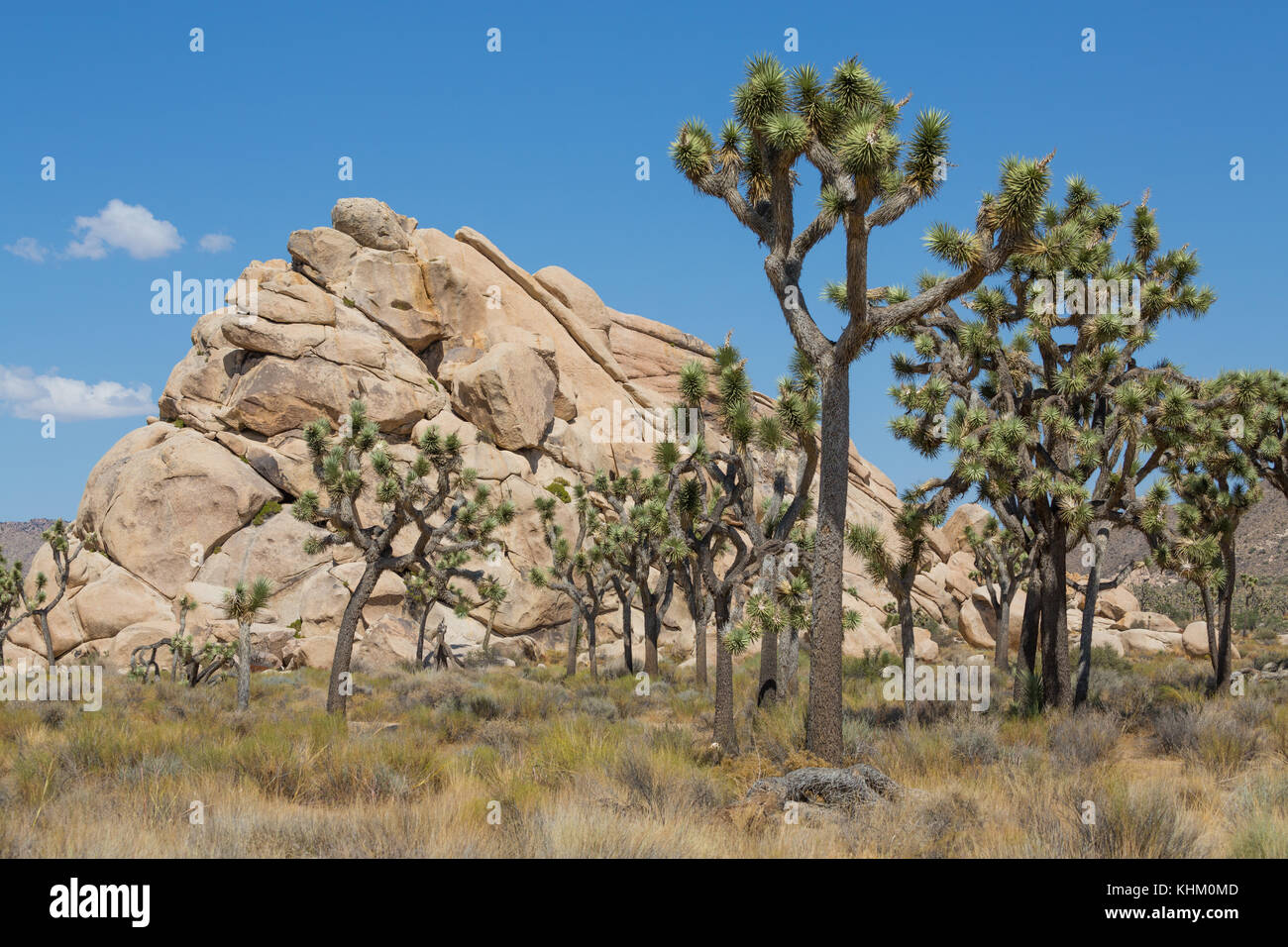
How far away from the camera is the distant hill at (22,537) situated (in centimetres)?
9294

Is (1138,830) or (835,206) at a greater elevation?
(835,206)

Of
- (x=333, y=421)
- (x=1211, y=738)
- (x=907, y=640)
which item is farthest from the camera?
(x=333, y=421)

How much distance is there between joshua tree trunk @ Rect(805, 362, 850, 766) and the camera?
9516 millimetres

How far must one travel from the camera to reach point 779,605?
11.1m

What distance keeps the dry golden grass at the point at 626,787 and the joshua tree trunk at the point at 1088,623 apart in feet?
3.01

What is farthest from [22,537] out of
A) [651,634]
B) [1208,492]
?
[1208,492]

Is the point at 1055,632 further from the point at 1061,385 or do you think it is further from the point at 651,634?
the point at 651,634

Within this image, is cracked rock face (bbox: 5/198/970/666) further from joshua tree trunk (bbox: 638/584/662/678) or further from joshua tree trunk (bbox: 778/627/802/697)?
joshua tree trunk (bbox: 778/627/802/697)

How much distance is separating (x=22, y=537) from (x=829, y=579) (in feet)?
401

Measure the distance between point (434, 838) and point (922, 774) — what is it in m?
6.05

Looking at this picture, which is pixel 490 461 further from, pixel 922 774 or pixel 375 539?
pixel 922 774

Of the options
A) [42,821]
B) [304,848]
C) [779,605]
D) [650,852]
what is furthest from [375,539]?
[650,852]

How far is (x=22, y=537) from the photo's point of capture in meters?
102

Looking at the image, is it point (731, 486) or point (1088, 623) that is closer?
point (731, 486)
